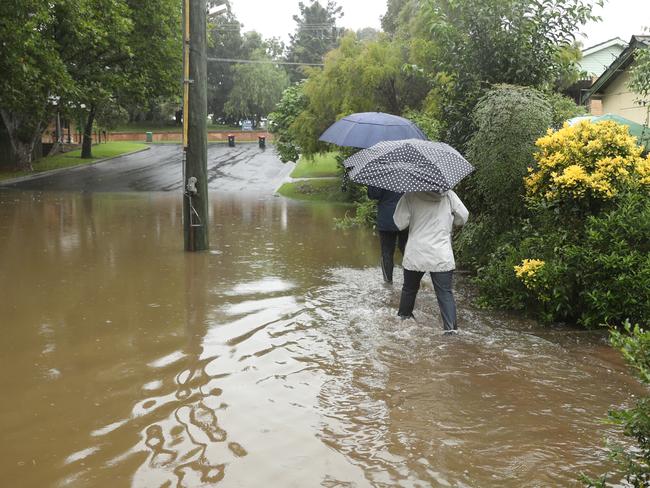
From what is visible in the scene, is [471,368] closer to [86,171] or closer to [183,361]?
[183,361]

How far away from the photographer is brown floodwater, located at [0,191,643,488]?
12.5ft

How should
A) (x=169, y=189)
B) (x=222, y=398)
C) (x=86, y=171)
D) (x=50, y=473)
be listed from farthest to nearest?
(x=86, y=171) → (x=169, y=189) → (x=222, y=398) → (x=50, y=473)

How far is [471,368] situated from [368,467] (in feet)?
6.35

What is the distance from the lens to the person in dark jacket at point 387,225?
8.22m

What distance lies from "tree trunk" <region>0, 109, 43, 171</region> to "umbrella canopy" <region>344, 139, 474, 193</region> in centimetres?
2552

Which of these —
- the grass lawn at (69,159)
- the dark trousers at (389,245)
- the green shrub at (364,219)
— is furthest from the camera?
the grass lawn at (69,159)

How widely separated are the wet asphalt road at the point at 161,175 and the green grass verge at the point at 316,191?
2.94ft

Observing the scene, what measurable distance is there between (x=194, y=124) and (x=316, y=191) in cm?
1408

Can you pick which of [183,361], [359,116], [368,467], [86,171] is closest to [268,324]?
[183,361]

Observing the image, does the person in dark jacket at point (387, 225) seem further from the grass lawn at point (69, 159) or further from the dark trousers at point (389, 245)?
the grass lawn at point (69, 159)

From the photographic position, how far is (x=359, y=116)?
955 centimetres

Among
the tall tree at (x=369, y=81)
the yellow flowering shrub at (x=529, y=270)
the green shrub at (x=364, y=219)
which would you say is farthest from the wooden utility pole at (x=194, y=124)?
the tall tree at (x=369, y=81)

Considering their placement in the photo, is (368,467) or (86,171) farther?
(86,171)

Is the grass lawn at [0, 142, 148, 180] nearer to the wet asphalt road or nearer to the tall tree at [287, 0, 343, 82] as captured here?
the wet asphalt road
